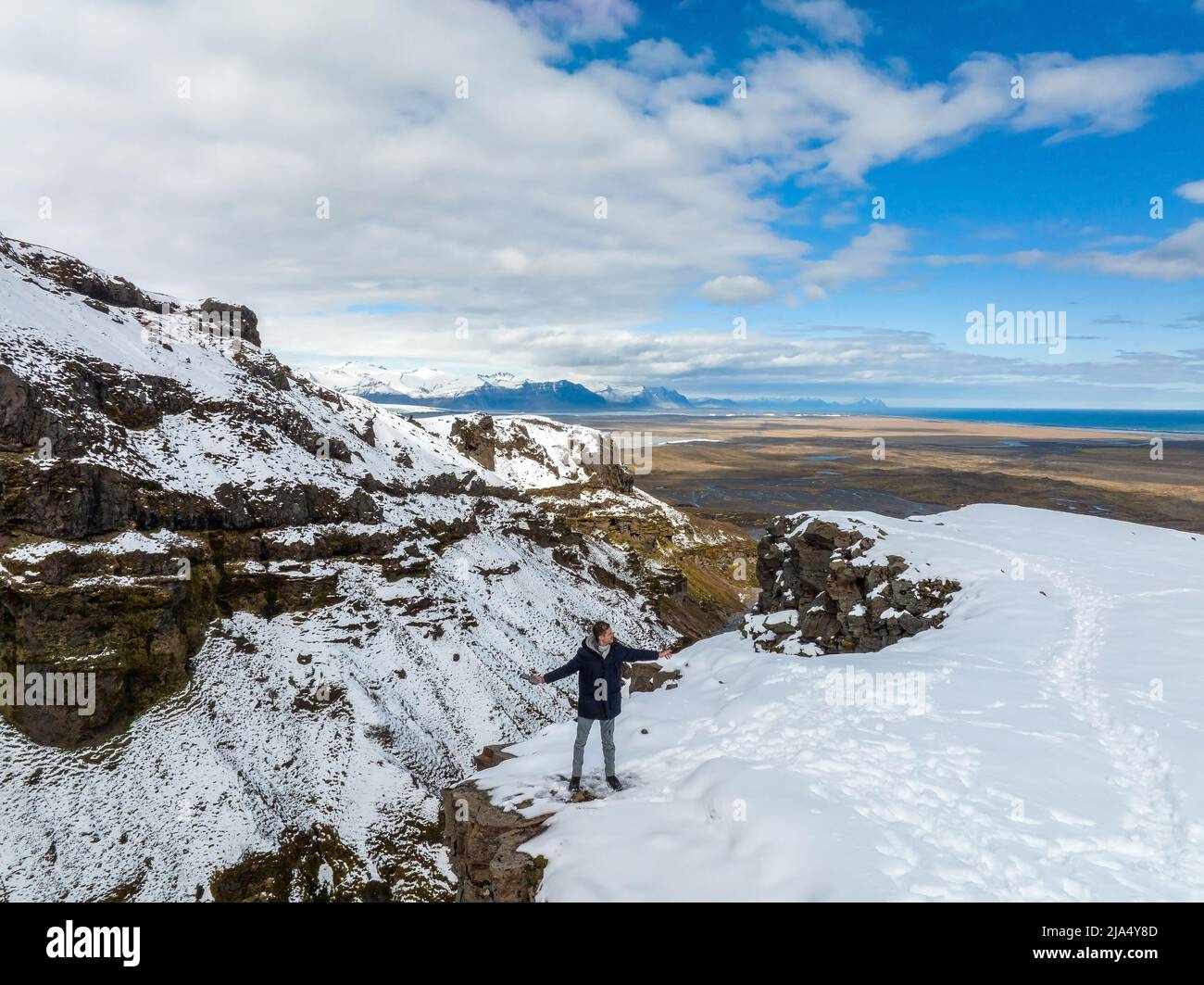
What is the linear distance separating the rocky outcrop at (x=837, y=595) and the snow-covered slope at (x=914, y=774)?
4.01m

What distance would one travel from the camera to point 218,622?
39656 millimetres

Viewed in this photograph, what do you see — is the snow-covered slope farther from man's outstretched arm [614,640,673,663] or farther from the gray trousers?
man's outstretched arm [614,640,673,663]

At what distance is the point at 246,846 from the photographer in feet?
95.6

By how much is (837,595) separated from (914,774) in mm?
17260

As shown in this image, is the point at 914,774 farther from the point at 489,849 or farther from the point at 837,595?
the point at 837,595

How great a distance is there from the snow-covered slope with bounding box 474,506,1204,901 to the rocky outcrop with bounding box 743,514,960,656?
401cm

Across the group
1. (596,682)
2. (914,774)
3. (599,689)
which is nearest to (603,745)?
(599,689)

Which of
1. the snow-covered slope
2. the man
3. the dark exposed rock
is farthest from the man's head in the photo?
the dark exposed rock

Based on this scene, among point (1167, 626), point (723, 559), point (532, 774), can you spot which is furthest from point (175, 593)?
point (723, 559)

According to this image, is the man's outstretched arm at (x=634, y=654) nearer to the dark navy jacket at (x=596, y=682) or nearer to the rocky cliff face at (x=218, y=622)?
the dark navy jacket at (x=596, y=682)

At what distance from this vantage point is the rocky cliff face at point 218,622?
97.2 feet
